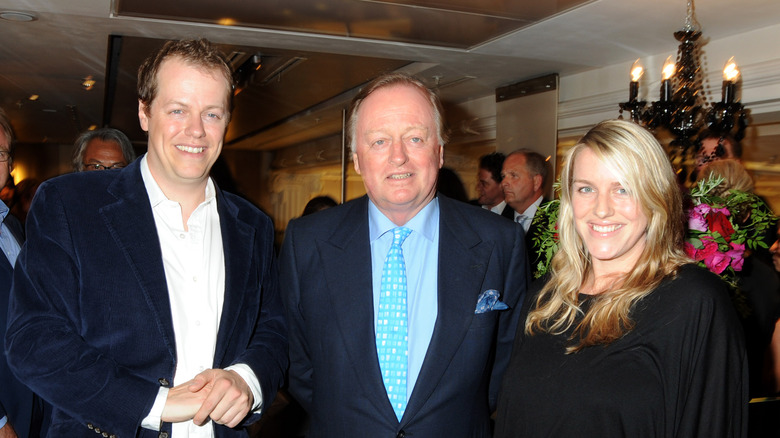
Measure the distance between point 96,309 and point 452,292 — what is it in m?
0.99

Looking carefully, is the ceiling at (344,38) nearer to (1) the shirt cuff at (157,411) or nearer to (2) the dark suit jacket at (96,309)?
(2) the dark suit jacket at (96,309)

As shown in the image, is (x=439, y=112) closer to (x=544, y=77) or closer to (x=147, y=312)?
(x=147, y=312)

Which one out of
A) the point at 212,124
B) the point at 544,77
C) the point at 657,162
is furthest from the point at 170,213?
the point at 544,77

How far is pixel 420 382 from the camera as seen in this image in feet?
6.01

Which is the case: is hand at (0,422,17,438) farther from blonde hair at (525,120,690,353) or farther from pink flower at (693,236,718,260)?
pink flower at (693,236,718,260)

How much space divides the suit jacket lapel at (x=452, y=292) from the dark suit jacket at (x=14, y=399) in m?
1.29

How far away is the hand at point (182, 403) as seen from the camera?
164cm

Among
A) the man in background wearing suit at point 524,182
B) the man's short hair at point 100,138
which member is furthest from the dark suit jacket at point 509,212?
the man's short hair at point 100,138

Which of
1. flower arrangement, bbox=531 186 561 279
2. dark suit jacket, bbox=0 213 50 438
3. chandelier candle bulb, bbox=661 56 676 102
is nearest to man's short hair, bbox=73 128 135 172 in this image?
dark suit jacket, bbox=0 213 50 438

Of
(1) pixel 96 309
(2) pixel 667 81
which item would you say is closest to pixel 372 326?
(1) pixel 96 309

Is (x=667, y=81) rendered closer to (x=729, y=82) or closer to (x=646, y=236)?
(x=729, y=82)

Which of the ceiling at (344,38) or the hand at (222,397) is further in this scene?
the ceiling at (344,38)

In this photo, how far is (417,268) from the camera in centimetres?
202

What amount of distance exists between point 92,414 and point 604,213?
1.42 meters
